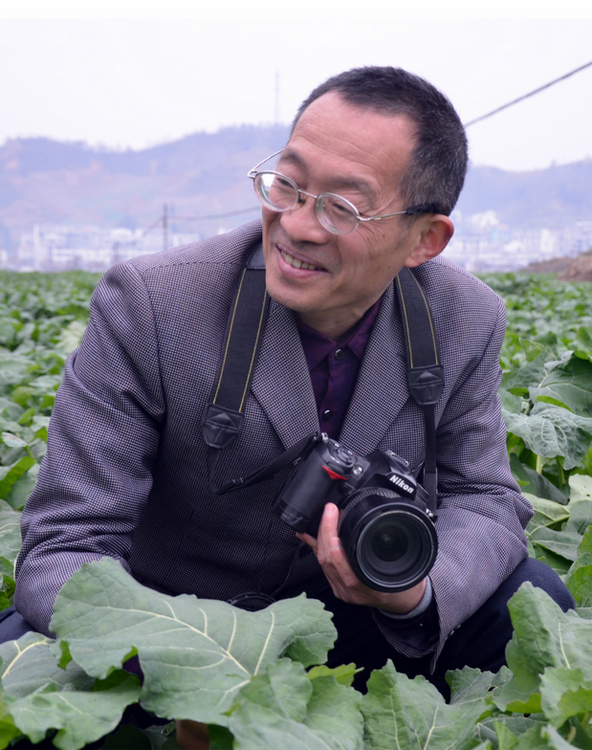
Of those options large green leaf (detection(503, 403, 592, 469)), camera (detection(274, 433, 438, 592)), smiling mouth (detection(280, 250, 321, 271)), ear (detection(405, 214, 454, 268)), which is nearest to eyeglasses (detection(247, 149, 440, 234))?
smiling mouth (detection(280, 250, 321, 271))

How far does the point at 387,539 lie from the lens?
1.65 meters

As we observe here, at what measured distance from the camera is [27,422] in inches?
141

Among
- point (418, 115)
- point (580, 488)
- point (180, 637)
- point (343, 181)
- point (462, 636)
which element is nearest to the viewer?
point (180, 637)

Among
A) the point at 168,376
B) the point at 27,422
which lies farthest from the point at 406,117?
the point at 27,422

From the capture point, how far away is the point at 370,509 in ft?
5.24

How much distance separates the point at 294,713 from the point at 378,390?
1185 millimetres

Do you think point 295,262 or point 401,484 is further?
point 295,262

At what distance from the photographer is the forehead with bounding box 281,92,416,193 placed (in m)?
1.82

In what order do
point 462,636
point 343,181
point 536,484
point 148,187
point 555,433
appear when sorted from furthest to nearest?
point 148,187 < point 536,484 < point 555,433 < point 462,636 < point 343,181

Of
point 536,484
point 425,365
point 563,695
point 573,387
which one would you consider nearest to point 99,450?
point 425,365

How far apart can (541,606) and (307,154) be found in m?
1.10

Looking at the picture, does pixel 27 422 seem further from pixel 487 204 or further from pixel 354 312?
pixel 487 204

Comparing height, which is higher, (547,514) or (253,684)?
(253,684)

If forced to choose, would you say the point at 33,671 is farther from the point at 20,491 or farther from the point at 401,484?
the point at 20,491
